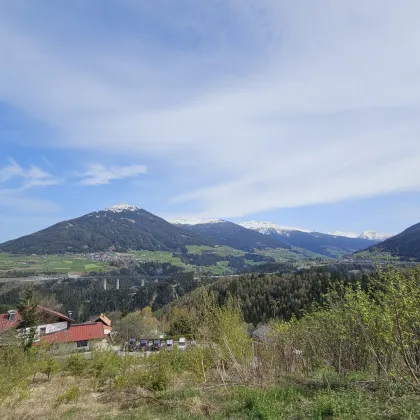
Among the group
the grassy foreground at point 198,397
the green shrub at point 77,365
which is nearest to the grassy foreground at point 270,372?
the grassy foreground at point 198,397

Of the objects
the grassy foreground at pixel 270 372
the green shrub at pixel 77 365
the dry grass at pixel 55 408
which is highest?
the grassy foreground at pixel 270 372

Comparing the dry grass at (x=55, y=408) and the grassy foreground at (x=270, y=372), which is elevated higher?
the grassy foreground at (x=270, y=372)

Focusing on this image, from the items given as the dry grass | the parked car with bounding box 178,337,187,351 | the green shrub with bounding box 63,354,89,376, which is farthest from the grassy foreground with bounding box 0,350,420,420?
the green shrub with bounding box 63,354,89,376

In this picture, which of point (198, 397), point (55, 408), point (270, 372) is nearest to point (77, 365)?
point (55, 408)

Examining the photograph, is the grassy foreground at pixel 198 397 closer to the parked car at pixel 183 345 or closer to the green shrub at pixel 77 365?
the parked car at pixel 183 345

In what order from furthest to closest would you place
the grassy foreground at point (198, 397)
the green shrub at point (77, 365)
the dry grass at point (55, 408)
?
the green shrub at point (77, 365)
the dry grass at point (55, 408)
the grassy foreground at point (198, 397)

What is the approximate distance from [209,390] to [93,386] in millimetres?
7456

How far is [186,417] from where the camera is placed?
8430 mm

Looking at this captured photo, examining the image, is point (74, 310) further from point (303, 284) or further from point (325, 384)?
point (325, 384)

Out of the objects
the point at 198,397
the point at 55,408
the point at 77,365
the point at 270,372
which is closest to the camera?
the point at 198,397

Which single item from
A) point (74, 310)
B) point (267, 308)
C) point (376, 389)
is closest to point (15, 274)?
point (74, 310)

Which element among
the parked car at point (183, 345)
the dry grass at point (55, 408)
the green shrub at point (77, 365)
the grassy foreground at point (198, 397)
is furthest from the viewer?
the green shrub at point (77, 365)

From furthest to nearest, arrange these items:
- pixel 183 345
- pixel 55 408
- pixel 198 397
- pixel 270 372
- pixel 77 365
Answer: pixel 183 345 < pixel 77 365 < pixel 270 372 < pixel 55 408 < pixel 198 397

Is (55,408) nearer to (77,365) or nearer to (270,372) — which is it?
(77,365)
